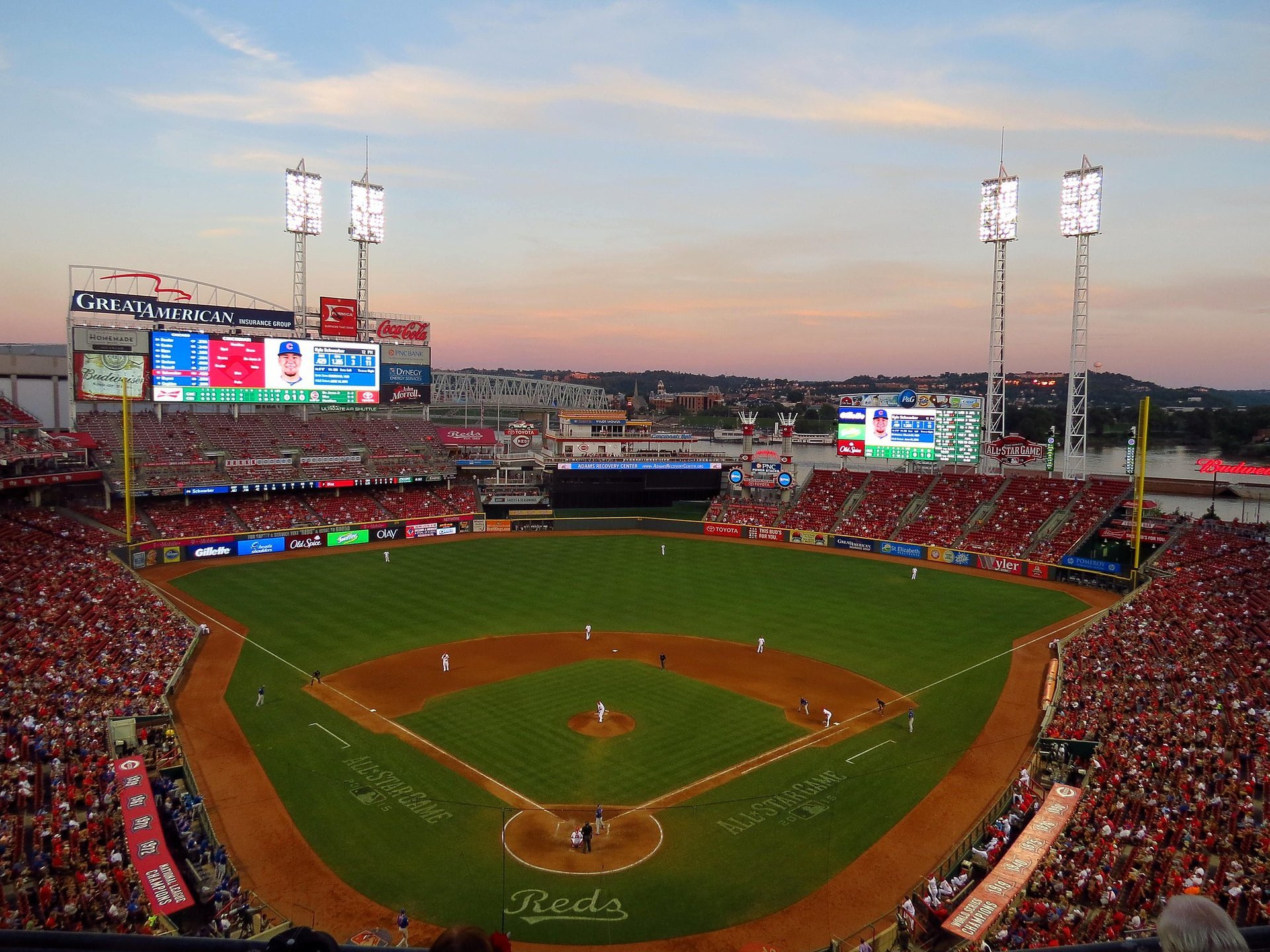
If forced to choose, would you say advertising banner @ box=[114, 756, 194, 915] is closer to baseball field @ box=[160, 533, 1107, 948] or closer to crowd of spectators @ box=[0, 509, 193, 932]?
crowd of spectators @ box=[0, 509, 193, 932]

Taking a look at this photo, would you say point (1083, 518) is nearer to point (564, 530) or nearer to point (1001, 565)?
point (1001, 565)

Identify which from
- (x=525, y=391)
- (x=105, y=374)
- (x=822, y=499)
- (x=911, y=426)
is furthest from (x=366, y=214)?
(x=525, y=391)

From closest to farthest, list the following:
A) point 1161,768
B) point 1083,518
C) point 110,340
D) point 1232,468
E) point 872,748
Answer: point 1161,768, point 872,748, point 1232,468, point 1083,518, point 110,340

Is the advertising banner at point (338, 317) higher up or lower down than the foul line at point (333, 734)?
higher up

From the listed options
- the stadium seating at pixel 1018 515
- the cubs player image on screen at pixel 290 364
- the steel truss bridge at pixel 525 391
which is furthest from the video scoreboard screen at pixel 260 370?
the steel truss bridge at pixel 525 391

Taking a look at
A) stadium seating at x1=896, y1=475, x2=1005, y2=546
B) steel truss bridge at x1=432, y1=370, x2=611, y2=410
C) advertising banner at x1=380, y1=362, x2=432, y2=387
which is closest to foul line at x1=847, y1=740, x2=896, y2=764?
stadium seating at x1=896, y1=475, x2=1005, y2=546

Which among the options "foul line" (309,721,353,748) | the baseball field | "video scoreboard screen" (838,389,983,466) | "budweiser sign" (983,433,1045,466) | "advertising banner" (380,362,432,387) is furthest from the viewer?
"advertising banner" (380,362,432,387)

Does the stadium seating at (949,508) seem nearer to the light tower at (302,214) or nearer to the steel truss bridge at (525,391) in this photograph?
the light tower at (302,214)
